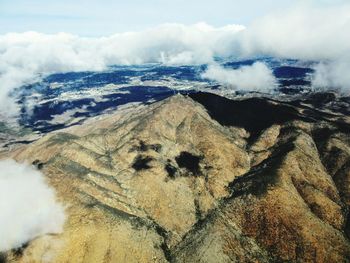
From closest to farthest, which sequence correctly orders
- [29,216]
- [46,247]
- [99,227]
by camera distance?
[46,247]
[99,227]
[29,216]

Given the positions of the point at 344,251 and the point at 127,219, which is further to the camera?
the point at 127,219

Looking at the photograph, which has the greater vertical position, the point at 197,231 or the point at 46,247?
the point at 46,247

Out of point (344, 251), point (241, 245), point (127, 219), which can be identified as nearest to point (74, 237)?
point (127, 219)

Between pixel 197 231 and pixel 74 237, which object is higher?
pixel 74 237

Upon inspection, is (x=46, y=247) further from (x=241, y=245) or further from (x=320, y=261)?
(x=320, y=261)

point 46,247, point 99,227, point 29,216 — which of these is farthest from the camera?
point 29,216

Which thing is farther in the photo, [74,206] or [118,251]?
[74,206]

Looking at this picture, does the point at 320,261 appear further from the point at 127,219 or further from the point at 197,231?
the point at 127,219

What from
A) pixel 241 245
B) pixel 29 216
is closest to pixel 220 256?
pixel 241 245
